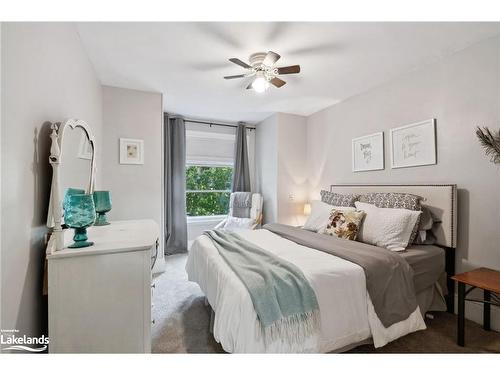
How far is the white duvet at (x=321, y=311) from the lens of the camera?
1227 millimetres

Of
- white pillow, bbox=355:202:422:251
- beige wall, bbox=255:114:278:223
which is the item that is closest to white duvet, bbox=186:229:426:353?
white pillow, bbox=355:202:422:251

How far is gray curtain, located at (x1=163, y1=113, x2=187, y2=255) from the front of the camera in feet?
13.1

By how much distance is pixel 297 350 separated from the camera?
129 centimetres

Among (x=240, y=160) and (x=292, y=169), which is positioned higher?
(x=240, y=160)

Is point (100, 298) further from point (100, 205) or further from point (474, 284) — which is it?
point (474, 284)

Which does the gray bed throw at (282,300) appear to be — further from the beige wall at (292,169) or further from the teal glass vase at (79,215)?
the beige wall at (292,169)

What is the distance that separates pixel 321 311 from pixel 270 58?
2.01m

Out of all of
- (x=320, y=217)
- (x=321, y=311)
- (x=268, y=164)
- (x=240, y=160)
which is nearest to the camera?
(x=321, y=311)

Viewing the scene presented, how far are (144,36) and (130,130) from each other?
1.47 m

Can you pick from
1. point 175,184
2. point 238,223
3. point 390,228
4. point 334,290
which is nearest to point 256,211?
point 238,223

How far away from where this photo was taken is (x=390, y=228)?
207 cm
